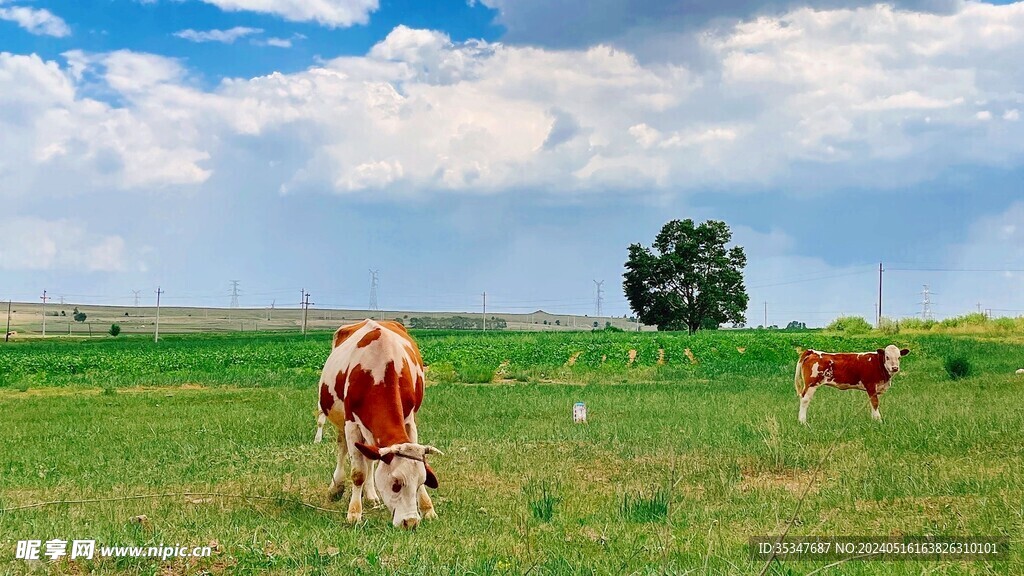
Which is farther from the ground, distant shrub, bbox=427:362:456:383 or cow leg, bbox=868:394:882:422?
cow leg, bbox=868:394:882:422

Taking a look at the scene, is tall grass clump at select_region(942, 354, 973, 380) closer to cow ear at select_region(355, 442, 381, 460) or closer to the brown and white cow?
the brown and white cow

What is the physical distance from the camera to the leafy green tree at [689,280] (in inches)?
3063

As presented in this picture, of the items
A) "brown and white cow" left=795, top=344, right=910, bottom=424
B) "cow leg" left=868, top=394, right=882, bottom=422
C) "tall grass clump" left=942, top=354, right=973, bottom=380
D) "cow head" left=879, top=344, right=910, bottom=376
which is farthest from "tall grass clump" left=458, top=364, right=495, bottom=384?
"cow head" left=879, top=344, right=910, bottom=376

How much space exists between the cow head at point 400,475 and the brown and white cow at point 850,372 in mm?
12022

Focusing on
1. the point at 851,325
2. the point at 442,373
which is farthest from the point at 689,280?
the point at 442,373

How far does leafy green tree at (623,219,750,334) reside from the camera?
7781cm

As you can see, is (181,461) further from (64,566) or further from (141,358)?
(141,358)

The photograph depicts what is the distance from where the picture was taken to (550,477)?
38.9ft

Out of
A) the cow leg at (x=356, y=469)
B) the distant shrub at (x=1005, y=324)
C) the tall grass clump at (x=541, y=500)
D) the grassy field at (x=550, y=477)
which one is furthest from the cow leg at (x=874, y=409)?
the distant shrub at (x=1005, y=324)

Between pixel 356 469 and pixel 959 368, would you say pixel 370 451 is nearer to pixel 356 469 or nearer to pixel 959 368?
pixel 356 469

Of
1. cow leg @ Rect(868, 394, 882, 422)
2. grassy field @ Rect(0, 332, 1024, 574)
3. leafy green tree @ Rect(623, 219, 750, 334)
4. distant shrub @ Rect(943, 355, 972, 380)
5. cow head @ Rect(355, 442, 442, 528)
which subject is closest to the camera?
grassy field @ Rect(0, 332, 1024, 574)

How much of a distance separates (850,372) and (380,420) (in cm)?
1314

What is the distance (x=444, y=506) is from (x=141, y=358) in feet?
135

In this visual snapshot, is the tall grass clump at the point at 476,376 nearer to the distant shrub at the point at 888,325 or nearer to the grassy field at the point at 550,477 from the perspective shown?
the grassy field at the point at 550,477
